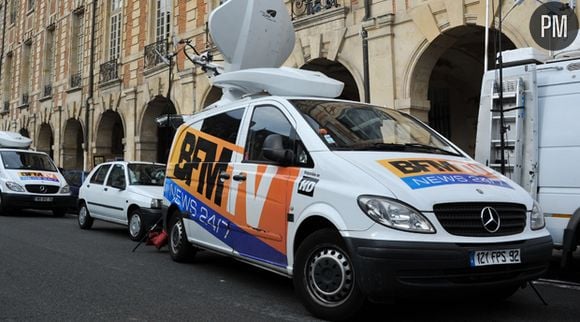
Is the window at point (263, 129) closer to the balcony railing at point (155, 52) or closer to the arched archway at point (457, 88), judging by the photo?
the arched archway at point (457, 88)

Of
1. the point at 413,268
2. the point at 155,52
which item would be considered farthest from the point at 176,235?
the point at 155,52

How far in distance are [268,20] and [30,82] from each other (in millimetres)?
28282

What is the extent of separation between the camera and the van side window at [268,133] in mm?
4652

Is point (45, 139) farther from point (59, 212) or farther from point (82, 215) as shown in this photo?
point (82, 215)

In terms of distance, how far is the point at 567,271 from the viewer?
686cm

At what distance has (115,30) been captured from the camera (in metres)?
23.3

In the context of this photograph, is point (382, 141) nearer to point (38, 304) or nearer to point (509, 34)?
point (38, 304)

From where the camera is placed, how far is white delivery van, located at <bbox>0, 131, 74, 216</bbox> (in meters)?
13.5

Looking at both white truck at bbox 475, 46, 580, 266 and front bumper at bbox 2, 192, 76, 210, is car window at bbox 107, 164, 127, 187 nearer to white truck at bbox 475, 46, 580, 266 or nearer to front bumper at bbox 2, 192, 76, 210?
front bumper at bbox 2, 192, 76, 210

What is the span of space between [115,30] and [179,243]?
18.8 m

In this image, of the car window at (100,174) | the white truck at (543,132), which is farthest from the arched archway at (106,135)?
the white truck at (543,132)

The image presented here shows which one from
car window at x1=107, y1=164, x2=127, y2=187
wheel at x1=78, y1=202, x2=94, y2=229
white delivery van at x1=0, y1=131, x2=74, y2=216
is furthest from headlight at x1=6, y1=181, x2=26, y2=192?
car window at x1=107, y1=164, x2=127, y2=187

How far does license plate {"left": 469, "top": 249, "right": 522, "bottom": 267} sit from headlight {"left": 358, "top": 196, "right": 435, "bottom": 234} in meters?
0.35

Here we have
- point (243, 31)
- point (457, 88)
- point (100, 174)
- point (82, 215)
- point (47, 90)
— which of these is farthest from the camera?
point (47, 90)
